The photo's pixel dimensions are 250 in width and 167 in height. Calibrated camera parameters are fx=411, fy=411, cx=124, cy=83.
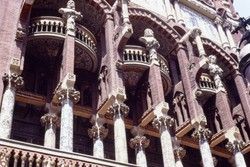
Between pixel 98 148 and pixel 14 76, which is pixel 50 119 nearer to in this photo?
pixel 98 148

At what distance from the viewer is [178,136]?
1825cm

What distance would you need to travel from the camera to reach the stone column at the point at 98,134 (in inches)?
619

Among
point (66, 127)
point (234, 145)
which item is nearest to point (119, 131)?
point (66, 127)

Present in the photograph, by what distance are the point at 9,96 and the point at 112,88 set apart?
3926mm

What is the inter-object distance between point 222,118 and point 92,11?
7802 mm

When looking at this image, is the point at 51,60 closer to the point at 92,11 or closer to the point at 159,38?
the point at 92,11

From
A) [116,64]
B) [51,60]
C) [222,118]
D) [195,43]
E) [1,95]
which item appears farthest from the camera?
[195,43]

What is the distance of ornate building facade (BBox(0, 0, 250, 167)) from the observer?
1475cm

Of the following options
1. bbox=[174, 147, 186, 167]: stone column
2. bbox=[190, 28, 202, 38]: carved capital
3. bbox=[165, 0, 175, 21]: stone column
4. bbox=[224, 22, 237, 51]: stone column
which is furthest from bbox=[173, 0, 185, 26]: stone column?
bbox=[174, 147, 186, 167]: stone column

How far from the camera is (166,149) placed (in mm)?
14859

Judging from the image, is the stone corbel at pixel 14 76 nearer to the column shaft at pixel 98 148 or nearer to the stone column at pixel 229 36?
the column shaft at pixel 98 148

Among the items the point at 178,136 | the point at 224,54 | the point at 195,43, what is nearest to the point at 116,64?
the point at 178,136

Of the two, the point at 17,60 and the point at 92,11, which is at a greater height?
the point at 92,11

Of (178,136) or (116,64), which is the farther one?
(178,136)
